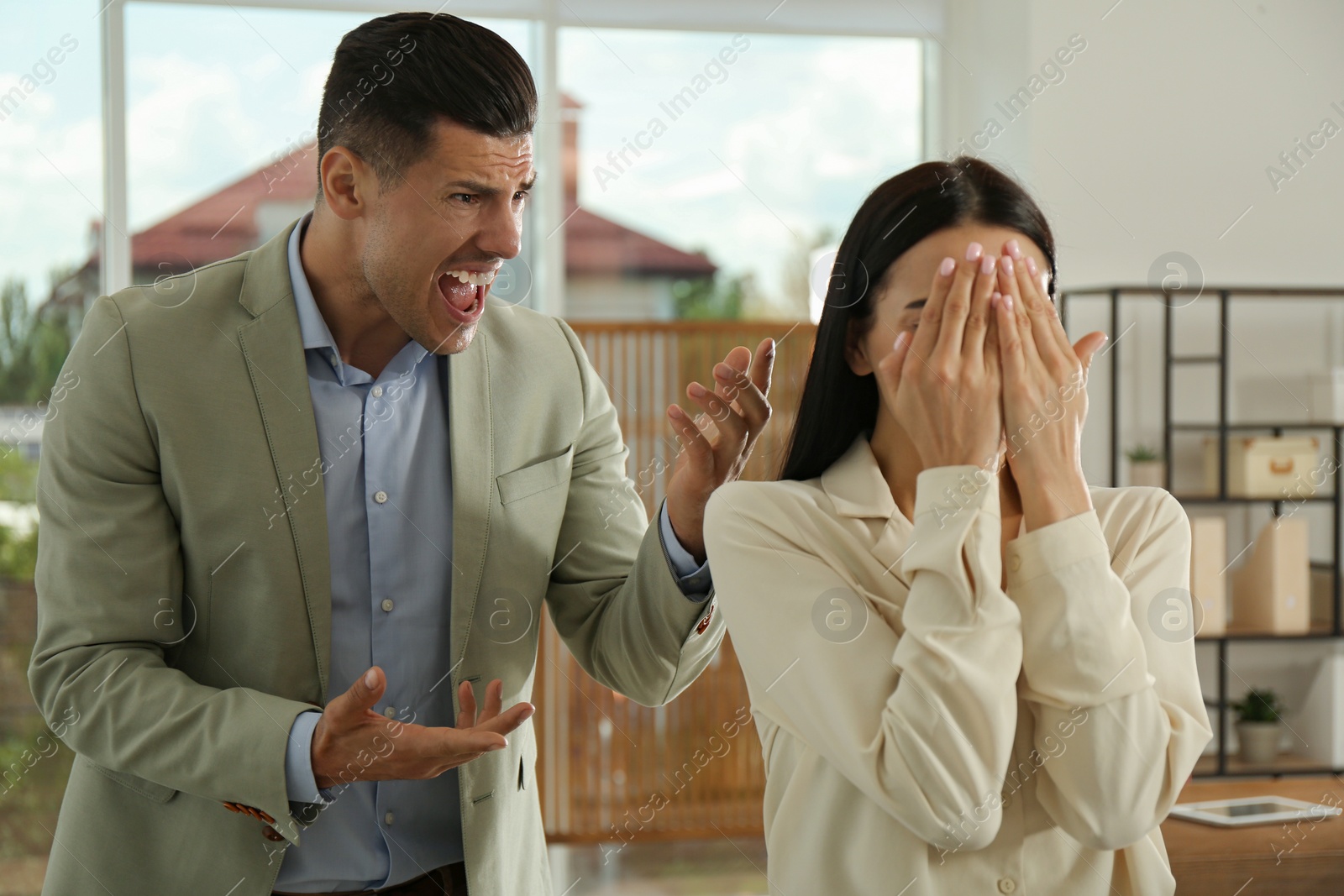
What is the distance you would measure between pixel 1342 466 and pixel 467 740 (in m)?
3.79

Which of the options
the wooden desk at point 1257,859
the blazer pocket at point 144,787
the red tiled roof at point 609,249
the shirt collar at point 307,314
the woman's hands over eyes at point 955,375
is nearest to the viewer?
the woman's hands over eyes at point 955,375

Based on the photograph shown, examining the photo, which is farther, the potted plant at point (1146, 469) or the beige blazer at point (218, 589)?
the potted plant at point (1146, 469)

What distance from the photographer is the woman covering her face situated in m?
1.14

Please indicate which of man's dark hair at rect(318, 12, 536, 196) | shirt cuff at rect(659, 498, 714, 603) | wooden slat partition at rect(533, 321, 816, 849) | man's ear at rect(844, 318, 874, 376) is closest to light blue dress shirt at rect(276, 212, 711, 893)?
shirt cuff at rect(659, 498, 714, 603)

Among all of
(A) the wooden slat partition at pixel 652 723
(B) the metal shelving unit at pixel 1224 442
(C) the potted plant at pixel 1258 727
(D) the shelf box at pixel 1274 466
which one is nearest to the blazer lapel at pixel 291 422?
(A) the wooden slat partition at pixel 652 723

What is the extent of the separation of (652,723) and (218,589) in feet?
8.50

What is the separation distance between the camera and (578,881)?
159 inches

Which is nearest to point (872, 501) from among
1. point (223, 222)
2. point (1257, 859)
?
point (1257, 859)

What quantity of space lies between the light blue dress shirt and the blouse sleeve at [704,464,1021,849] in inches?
11.4

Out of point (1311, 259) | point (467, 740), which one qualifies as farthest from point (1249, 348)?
point (467, 740)

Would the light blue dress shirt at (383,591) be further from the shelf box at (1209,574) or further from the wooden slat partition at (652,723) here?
the shelf box at (1209,574)

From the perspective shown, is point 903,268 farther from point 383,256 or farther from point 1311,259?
point 1311,259

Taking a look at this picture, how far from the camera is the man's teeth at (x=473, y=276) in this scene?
154cm

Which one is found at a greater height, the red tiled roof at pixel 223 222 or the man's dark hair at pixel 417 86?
the red tiled roof at pixel 223 222
